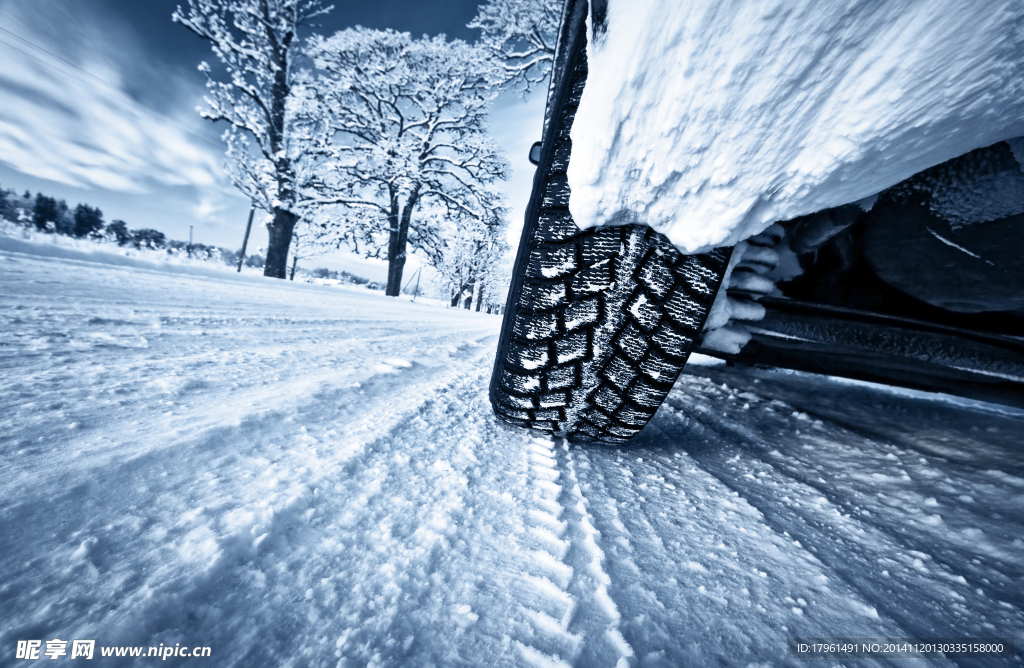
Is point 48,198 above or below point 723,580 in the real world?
above

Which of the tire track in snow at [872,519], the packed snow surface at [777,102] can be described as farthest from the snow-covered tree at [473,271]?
the packed snow surface at [777,102]

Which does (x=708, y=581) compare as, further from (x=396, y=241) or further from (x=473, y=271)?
(x=473, y=271)

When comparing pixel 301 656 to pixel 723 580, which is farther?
pixel 723 580

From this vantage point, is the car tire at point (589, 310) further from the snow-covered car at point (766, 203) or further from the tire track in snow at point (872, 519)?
the tire track in snow at point (872, 519)

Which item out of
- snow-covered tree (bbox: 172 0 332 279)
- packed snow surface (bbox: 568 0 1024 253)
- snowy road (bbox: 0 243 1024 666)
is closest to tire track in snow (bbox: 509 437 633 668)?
snowy road (bbox: 0 243 1024 666)

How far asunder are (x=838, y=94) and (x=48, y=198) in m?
34.2

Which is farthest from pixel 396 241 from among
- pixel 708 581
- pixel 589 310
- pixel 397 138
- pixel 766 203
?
pixel 708 581

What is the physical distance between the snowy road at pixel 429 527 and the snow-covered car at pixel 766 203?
8.0 inches

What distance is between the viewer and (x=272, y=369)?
2.99 ft

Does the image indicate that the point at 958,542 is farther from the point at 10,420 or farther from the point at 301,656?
the point at 10,420

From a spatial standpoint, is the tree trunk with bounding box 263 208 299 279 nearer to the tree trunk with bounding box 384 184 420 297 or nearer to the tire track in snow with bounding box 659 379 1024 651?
the tree trunk with bounding box 384 184 420 297

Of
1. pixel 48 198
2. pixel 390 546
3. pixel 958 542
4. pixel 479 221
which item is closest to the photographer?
pixel 390 546

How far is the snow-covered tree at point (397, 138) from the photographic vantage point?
25.3 ft

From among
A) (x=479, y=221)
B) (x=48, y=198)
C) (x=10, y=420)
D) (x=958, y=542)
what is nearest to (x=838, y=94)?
(x=958, y=542)
